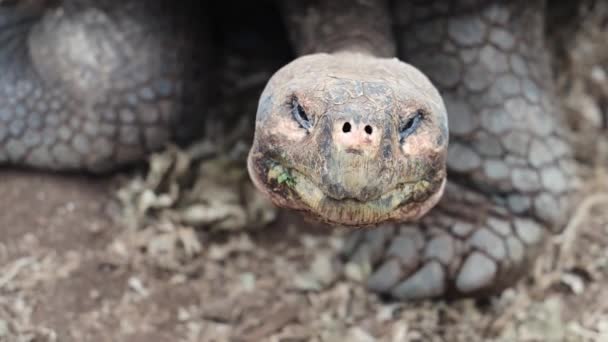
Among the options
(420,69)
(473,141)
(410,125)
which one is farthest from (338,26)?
(410,125)

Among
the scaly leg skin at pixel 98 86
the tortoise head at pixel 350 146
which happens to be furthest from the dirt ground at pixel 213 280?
the tortoise head at pixel 350 146

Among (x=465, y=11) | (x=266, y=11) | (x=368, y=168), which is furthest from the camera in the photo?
(x=266, y=11)

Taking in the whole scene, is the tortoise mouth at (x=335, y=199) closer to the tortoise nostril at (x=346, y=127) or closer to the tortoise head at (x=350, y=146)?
the tortoise head at (x=350, y=146)

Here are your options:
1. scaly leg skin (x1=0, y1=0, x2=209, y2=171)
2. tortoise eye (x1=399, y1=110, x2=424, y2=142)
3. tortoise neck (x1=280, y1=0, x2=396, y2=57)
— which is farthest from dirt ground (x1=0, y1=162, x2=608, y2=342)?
tortoise eye (x1=399, y1=110, x2=424, y2=142)

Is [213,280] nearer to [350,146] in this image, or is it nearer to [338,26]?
[338,26]

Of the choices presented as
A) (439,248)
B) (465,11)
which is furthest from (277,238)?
(465,11)

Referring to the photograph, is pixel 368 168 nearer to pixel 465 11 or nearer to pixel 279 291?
pixel 279 291
